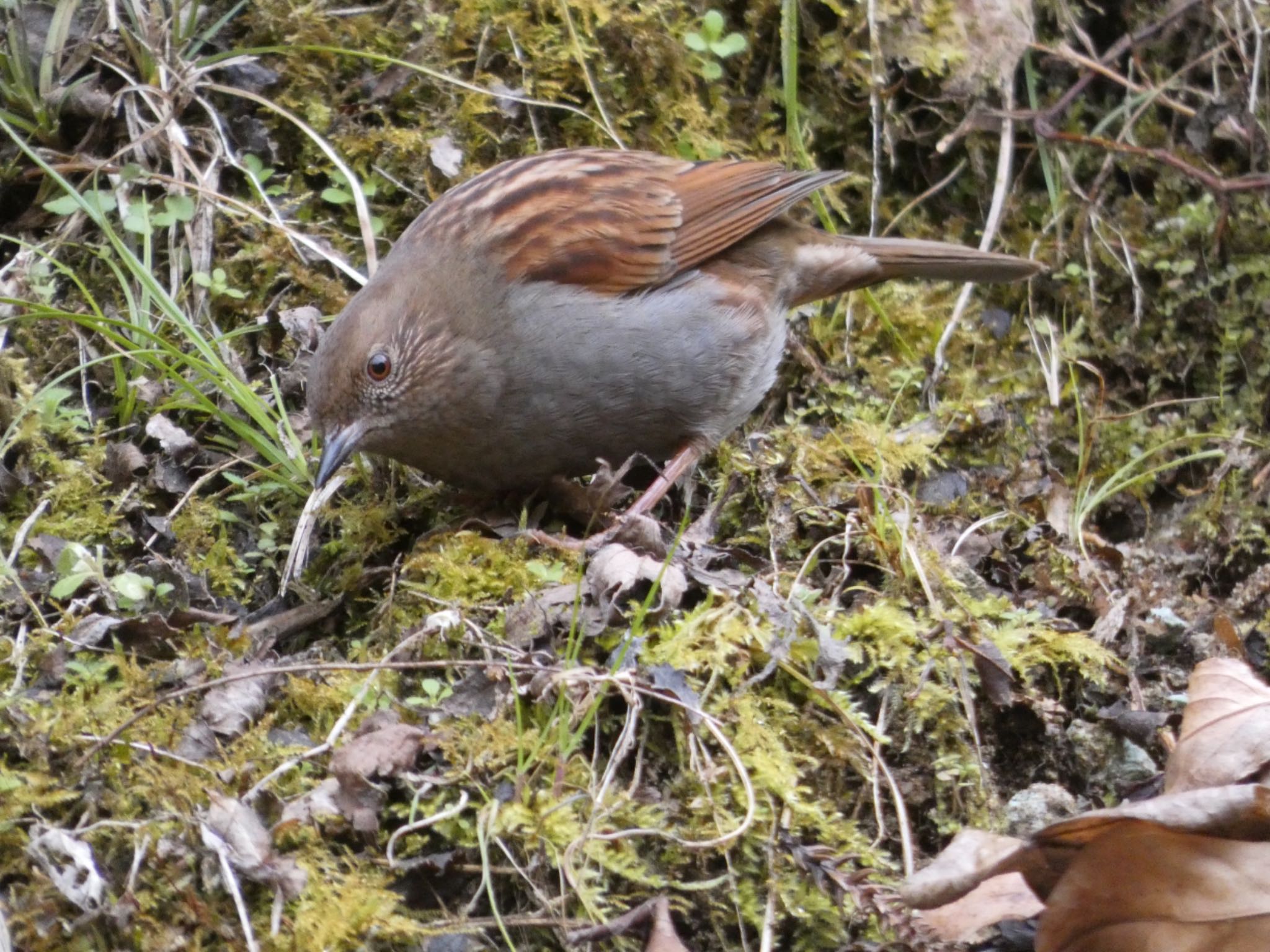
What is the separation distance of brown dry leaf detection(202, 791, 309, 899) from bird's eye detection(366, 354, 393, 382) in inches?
65.9

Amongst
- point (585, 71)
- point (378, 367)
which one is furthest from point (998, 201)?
point (378, 367)

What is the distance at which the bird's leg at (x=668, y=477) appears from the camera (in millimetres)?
4520

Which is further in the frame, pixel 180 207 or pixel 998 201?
pixel 998 201

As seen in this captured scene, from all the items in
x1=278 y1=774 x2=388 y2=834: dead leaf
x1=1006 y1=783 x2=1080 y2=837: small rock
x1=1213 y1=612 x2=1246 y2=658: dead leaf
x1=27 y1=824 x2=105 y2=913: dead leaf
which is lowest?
x1=1213 y1=612 x2=1246 y2=658: dead leaf

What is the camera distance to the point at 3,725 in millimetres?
3268

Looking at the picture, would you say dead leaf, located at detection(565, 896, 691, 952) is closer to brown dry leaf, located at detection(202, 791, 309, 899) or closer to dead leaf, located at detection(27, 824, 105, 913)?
brown dry leaf, located at detection(202, 791, 309, 899)

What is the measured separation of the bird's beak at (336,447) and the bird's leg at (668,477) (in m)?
0.91

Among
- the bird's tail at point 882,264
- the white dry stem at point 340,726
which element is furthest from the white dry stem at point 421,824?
the bird's tail at point 882,264

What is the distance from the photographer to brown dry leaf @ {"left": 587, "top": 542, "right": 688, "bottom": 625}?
3.58 meters

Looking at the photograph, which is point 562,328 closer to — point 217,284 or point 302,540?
point 302,540

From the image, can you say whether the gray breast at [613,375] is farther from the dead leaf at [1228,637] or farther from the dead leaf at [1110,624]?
the dead leaf at [1228,637]

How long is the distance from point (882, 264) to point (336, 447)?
2296mm

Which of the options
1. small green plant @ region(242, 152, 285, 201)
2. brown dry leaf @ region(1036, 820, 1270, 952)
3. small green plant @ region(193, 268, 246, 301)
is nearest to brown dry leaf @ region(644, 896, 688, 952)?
brown dry leaf @ region(1036, 820, 1270, 952)

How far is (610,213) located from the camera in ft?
15.4
